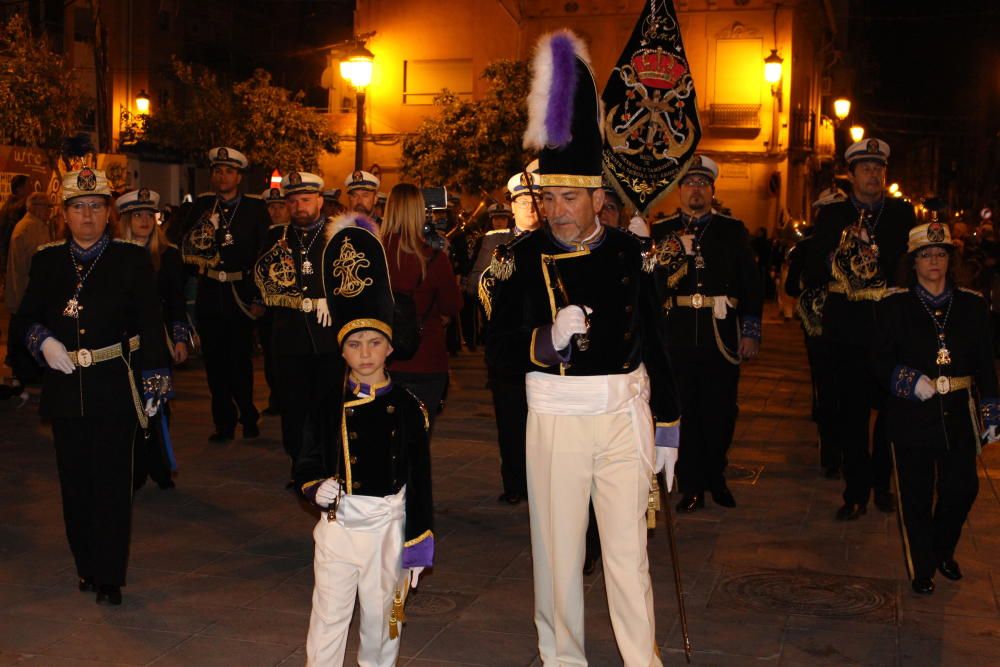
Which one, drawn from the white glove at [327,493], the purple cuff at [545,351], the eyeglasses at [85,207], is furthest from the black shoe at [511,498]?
the purple cuff at [545,351]

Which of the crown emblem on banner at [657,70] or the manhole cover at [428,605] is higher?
the crown emblem on banner at [657,70]

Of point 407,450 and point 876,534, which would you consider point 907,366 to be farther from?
point 407,450

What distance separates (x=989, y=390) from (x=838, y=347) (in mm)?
2416

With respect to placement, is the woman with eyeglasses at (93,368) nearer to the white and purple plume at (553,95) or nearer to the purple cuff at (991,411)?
the white and purple plume at (553,95)

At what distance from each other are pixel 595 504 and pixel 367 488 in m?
0.97

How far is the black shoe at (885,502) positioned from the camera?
9.34 metres

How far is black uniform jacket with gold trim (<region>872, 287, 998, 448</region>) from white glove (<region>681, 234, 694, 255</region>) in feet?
6.20

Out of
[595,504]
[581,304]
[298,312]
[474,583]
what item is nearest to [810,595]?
[474,583]

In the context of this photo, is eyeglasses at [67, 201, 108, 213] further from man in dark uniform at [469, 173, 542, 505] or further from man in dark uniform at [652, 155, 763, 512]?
man in dark uniform at [652, 155, 763, 512]

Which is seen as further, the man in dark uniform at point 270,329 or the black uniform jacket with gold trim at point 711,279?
the man in dark uniform at point 270,329

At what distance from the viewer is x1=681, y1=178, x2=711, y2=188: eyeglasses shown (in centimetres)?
929

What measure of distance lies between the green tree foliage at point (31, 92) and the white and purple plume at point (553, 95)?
2839cm

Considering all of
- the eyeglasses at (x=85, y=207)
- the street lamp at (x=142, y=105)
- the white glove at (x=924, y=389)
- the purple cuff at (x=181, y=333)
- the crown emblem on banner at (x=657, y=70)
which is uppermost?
the street lamp at (x=142, y=105)

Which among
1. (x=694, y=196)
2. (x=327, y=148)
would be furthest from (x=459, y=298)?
(x=327, y=148)
